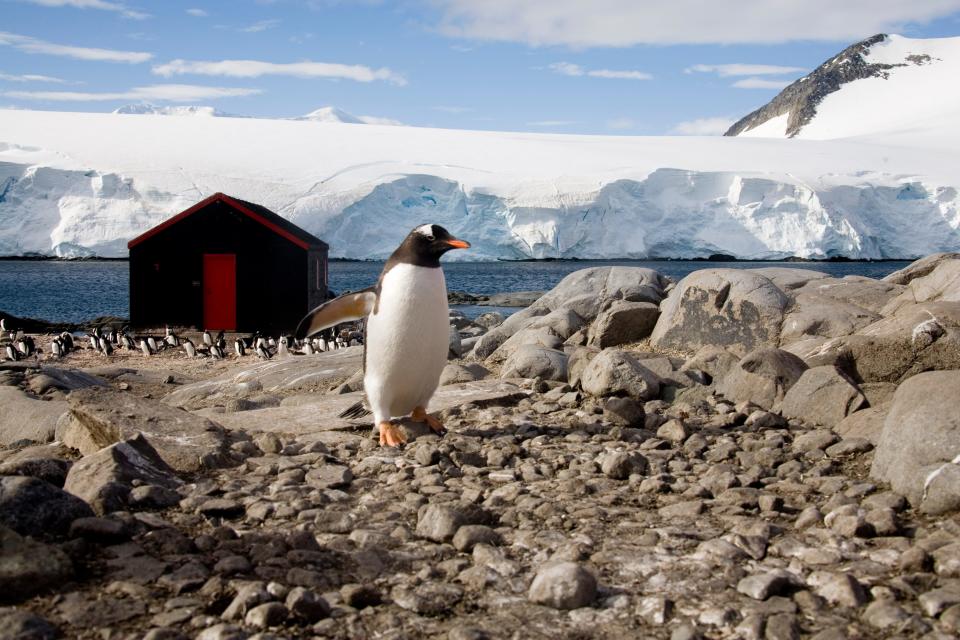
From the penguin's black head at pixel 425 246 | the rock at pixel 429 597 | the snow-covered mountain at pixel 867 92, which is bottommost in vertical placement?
the rock at pixel 429 597

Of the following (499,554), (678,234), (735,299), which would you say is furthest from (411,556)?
(678,234)

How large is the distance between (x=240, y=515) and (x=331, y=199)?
42928 millimetres

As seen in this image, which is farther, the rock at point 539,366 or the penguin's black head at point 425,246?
the rock at point 539,366

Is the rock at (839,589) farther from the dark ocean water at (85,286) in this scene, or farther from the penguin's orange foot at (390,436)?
the dark ocean water at (85,286)

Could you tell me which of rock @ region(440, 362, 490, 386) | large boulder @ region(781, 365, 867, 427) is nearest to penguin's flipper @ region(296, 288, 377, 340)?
rock @ region(440, 362, 490, 386)

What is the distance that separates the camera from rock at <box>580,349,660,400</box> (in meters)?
5.67

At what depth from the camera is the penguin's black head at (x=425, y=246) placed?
481 cm

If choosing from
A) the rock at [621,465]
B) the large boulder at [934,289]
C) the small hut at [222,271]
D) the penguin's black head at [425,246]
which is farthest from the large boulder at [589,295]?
the rock at [621,465]

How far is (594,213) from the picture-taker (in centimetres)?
4606

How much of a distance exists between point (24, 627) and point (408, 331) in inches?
114

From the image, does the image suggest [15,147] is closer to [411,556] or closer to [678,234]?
[678,234]

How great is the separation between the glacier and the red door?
95.1 feet

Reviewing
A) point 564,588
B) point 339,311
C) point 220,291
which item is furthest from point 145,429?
point 220,291

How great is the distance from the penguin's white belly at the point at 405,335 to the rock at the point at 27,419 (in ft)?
6.57
